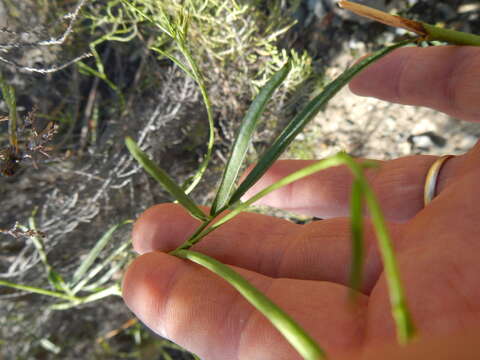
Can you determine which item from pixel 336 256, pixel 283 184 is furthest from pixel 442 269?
pixel 283 184

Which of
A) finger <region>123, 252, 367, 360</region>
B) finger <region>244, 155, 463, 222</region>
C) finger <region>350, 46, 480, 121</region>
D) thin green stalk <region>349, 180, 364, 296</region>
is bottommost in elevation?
finger <region>123, 252, 367, 360</region>

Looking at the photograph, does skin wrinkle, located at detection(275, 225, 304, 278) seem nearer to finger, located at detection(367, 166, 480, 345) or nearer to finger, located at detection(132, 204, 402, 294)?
finger, located at detection(132, 204, 402, 294)

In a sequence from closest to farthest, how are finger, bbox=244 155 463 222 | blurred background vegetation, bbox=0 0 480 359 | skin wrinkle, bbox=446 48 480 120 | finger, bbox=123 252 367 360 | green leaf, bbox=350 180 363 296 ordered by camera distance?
green leaf, bbox=350 180 363 296 < finger, bbox=123 252 367 360 < skin wrinkle, bbox=446 48 480 120 < finger, bbox=244 155 463 222 < blurred background vegetation, bbox=0 0 480 359

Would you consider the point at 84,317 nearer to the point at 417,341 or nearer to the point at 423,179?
the point at 423,179

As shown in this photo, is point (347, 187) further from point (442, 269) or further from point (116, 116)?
point (116, 116)

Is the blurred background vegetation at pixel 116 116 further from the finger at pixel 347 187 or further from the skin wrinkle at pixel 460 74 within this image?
the skin wrinkle at pixel 460 74

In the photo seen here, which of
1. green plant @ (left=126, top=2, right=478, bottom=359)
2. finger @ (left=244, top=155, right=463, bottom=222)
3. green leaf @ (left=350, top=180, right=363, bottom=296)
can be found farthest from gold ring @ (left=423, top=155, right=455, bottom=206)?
green leaf @ (left=350, top=180, right=363, bottom=296)

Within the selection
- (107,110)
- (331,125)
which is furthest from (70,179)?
(331,125)

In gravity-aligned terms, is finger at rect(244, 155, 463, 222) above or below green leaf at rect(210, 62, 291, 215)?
below
